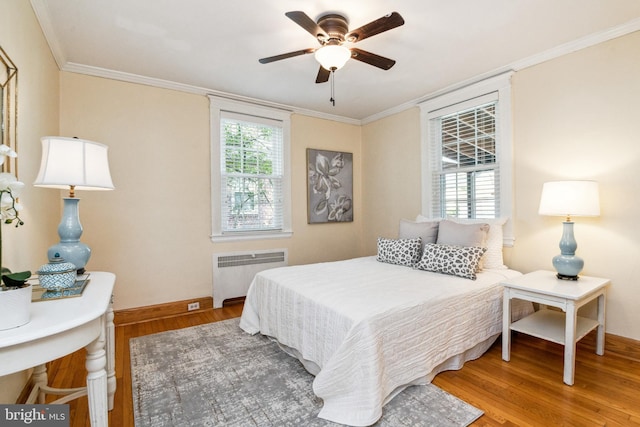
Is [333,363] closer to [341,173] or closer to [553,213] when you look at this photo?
[553,213]

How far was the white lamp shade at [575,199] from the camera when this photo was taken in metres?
2.29

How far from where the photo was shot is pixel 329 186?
14.9ft

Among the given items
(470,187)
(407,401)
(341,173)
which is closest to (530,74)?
(470,187)

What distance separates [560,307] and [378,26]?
2.17 meters

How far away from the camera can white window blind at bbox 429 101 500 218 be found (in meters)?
3.27

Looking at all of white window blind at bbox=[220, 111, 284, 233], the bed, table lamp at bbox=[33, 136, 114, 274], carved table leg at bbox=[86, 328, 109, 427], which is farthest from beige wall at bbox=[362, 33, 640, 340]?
table lamp at bbox=[33, 136, 114, 274]

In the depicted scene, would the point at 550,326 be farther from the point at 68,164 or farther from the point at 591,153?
the point at 68,164

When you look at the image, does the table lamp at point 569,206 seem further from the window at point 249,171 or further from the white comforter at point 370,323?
the window at point 249,171

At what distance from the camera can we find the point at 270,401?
6.06 ft

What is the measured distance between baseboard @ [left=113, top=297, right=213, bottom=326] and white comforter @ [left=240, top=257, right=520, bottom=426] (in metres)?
0.96

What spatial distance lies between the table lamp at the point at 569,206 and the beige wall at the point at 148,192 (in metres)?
3.07

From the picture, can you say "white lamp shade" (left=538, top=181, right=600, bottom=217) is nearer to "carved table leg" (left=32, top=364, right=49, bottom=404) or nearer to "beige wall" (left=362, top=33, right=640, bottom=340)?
"beige wall" (left=362, top=33, right=640, bottom=340)

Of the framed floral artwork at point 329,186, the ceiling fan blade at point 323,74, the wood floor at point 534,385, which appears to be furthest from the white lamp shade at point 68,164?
the framed floral artwork at point 329,186

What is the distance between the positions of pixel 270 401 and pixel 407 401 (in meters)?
0.81
